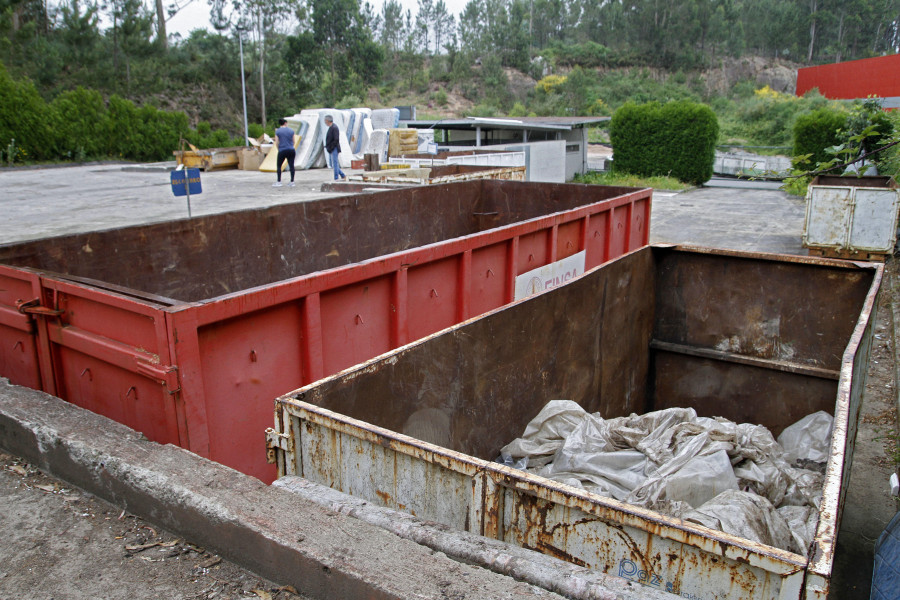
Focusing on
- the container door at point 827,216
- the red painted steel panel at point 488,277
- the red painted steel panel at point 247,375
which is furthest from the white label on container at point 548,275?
the container door at point 827,216

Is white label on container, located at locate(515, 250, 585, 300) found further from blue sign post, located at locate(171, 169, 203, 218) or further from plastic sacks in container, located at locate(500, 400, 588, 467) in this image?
blue sign post, located at locate(171, 169, 203, 218)

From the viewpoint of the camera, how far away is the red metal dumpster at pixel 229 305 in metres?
3.58

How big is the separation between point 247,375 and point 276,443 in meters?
1.02

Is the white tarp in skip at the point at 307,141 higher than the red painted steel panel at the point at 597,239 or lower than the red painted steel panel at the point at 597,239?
higher

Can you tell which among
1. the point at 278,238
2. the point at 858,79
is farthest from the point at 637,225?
the point at 858,79

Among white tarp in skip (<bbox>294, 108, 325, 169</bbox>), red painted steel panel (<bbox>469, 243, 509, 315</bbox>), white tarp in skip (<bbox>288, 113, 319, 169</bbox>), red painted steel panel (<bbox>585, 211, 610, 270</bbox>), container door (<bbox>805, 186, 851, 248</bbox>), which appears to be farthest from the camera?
white tarp in skip (<bbox>294, 108, 325, 169</bbox>)

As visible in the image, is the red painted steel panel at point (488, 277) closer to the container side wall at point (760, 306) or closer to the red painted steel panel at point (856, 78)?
the container side wall at point (760, 306)

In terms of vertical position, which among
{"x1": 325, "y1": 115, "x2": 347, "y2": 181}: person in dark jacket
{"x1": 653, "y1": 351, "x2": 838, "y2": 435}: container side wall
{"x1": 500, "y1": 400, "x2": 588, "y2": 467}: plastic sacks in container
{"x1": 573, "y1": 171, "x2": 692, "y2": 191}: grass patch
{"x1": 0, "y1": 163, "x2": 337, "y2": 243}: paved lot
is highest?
{"x1": 325, "y1": 115, "x2": 347, "y2": 181}: person in dark jacket

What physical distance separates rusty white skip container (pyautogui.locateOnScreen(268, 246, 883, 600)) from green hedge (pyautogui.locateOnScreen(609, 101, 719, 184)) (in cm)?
2489

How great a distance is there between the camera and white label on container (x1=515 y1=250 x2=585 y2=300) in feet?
22.6

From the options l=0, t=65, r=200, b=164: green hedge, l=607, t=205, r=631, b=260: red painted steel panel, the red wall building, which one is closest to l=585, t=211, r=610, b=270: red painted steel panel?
l=607, t=205, r=631, b=260: red painted steel panel

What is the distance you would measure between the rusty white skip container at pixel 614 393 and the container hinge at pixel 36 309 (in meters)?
1.89

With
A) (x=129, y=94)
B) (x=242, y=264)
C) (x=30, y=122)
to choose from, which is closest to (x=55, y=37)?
(x=129, y=94)

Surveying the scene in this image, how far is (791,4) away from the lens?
92.3 m
